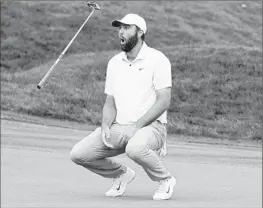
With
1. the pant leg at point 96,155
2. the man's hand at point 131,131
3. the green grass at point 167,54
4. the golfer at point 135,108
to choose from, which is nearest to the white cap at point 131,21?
the golfer at point 135,108

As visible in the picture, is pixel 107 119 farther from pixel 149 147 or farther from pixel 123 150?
pixel 149 147

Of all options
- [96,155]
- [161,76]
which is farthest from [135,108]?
[96,155]

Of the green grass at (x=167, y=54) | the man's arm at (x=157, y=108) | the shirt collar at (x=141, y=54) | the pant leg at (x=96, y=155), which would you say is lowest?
the green grass at (x=167, y=54)

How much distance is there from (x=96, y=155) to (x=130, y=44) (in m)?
1.10

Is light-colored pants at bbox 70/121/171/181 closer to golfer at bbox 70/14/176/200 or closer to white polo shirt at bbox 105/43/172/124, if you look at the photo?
golfer at bbox 70/14/176/200

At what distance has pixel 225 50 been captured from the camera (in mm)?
30922

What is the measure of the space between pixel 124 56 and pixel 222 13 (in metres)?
34.5

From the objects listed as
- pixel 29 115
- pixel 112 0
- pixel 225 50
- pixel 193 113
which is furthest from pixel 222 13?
pixel 29 115

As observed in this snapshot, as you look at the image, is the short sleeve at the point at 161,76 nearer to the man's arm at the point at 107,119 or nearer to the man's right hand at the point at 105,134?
the man's arm at the point at 107,119

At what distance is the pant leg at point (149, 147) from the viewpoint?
8023mm

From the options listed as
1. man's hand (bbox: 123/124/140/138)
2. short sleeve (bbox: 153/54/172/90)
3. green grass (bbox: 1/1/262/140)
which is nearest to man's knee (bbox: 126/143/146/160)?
man's hand (bbox: 123/124/140/138)

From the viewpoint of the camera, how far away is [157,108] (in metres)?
8.08

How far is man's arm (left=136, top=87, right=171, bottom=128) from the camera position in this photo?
808cm

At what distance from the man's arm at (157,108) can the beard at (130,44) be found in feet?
1.59
